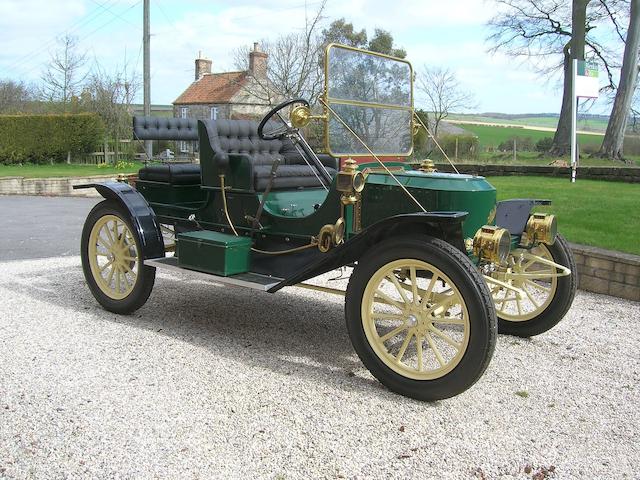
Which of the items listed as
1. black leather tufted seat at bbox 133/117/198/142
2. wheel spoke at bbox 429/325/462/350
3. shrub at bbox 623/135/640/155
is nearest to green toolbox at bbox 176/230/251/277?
black leather tufted seat at bbox 133/117/198/142

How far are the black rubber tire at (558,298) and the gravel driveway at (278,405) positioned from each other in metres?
0.11

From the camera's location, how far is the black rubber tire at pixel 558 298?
4172mm

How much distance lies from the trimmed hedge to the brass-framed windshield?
2181cm

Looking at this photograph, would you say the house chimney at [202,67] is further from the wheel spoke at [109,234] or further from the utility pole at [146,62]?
the wheel spoke at [109,234]

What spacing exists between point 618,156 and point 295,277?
16400 mm

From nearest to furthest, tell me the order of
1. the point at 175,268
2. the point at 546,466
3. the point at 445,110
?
the point at 546,466 → the point at 175,268 → the point at 445,110

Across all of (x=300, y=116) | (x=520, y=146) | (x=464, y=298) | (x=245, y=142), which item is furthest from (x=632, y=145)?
(x=464, y=298)

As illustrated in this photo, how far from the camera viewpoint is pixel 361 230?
3.71 metres

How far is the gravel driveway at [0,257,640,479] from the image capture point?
2676mm

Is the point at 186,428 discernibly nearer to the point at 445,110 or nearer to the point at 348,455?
the point at 348,455

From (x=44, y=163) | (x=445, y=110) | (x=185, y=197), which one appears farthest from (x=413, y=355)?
(x=44, y=163)

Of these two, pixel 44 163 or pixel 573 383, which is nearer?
pixel 573 383

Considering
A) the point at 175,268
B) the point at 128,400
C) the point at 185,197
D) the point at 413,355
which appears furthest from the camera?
the point at 185,197

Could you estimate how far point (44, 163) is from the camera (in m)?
24.8
